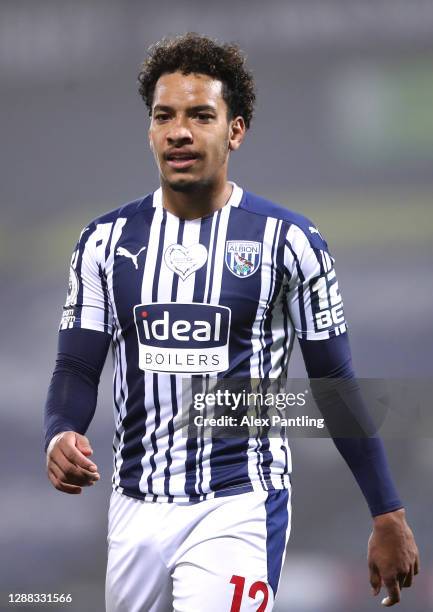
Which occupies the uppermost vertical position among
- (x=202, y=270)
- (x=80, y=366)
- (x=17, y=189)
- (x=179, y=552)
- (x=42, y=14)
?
(x=42, y=14)

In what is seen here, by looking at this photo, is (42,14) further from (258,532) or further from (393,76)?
(258,532)

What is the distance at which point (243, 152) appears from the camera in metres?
3.44

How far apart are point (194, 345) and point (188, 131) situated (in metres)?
0.50

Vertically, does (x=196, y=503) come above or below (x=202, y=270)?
below

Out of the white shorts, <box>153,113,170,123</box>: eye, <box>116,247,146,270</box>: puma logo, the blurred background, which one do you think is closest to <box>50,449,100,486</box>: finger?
the white shorts

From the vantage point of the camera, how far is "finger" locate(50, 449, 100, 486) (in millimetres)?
2098

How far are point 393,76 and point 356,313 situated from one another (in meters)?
0.81

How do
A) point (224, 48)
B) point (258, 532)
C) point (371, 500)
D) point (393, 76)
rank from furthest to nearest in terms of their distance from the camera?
point (393, 76)
point (224, 48)
point (371, 500)
point (258, 532)

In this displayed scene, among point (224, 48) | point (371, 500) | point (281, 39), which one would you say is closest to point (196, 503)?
point (371, 500)

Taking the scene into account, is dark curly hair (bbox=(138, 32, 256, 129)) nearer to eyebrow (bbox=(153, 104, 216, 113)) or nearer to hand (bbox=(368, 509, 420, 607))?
eyebrow (bbox=(153, 104, 216, 113))

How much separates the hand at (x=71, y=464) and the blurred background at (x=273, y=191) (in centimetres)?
122

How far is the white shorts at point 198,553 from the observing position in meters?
2.14

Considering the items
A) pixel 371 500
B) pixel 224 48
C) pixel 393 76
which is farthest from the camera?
pixel 393 76

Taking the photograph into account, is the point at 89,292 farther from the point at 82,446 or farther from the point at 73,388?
the point at 82,446
